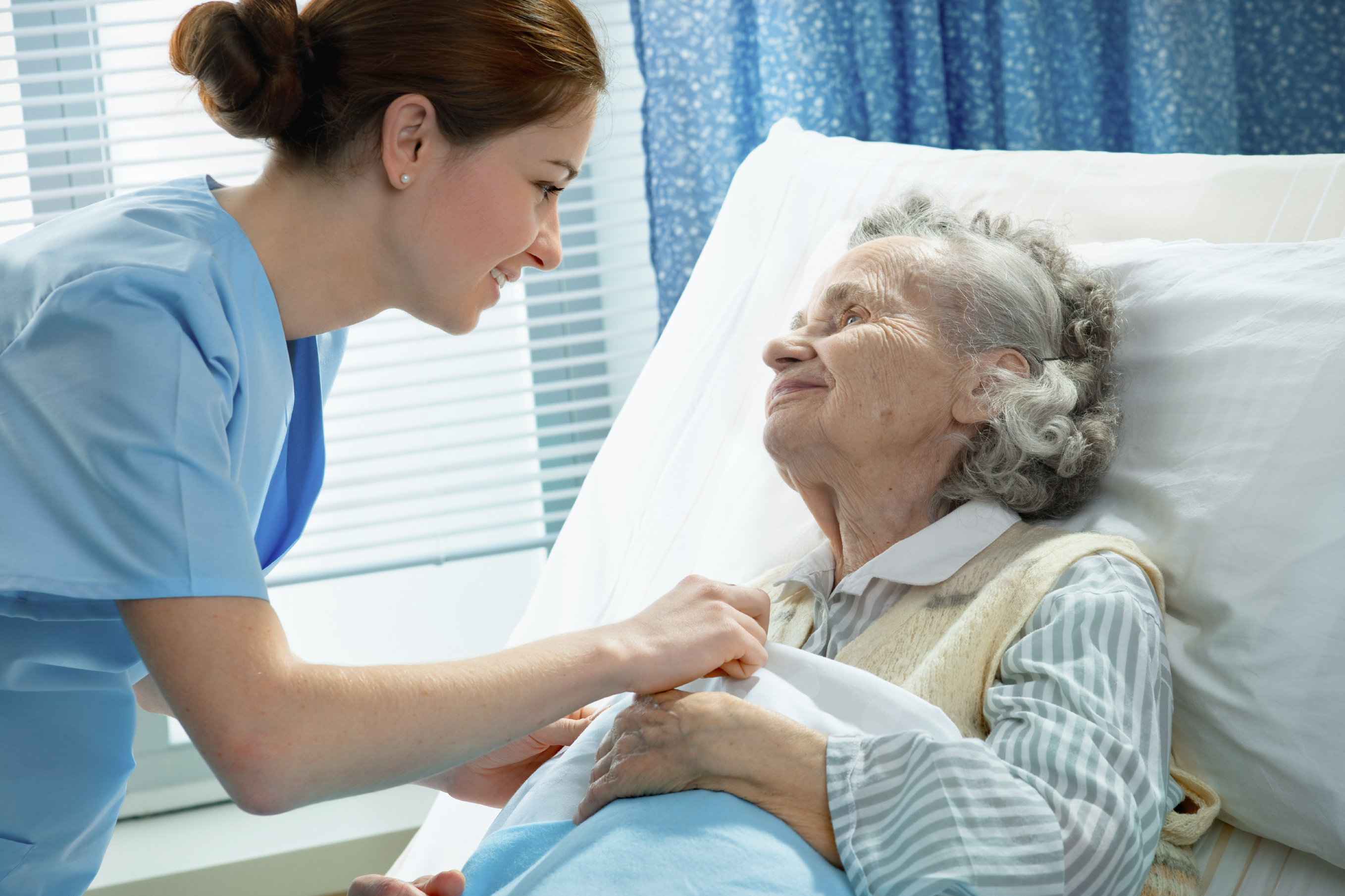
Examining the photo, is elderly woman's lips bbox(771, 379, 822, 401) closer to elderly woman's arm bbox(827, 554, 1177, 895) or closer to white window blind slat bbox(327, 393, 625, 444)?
elderly woman's arm bbox(827, 554, 1177, 895)

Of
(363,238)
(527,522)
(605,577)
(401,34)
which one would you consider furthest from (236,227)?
(527,522)

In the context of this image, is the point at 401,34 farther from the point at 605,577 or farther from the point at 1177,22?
the point at 1177,22

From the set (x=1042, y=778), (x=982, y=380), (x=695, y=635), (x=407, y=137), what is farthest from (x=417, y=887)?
(x=982, y=380)

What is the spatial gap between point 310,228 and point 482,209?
6.7 inches

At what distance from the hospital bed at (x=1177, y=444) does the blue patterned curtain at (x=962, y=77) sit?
0.16 m

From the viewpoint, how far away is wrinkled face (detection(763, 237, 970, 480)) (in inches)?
48.3

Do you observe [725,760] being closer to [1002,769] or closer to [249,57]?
[1002,769]

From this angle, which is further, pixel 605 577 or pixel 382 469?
pixel 382 469

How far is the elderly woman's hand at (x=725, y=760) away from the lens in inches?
36.5

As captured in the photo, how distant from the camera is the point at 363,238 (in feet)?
3.33

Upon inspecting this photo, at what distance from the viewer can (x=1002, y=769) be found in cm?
89

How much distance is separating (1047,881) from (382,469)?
188 cm

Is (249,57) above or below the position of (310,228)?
above

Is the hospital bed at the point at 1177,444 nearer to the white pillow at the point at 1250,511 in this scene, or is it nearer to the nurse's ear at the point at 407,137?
the white pillow at the point at 1250,511
